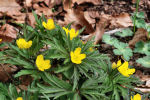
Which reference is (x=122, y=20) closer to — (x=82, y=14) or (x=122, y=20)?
(x=122, y=20)

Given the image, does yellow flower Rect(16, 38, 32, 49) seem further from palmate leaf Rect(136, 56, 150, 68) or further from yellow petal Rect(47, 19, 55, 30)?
palmate leaf Rect(136, 56, 150, 68)

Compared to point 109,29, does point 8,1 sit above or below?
above

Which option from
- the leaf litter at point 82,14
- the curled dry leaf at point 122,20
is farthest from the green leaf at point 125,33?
the curled dry leaf at point 122,20

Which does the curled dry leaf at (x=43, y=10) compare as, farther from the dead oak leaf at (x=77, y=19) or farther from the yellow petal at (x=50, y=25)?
the yellow petal at (x=50, y=25)

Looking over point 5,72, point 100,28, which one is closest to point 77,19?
point 100,28

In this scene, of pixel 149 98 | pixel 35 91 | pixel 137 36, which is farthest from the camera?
pixel 137 36

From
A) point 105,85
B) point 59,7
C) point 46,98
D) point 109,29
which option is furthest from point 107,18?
point 46,98

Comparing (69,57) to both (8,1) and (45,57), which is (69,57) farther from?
(8,1)

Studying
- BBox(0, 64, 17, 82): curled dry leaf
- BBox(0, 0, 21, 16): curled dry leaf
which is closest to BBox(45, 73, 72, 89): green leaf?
BBox(0, 64, 17, 82): curled dry leaf
